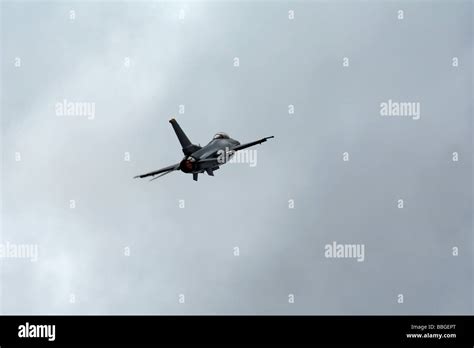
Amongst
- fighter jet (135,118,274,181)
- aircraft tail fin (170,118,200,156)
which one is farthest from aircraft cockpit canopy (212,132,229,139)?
aircraft tail fin (170,118,200,156)

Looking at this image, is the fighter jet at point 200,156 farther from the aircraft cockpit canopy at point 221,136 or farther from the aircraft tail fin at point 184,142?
the aircraft cockpit canopy at point 221,136

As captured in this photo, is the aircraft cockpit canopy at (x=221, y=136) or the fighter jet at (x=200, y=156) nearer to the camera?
the fighter jet at (x=200, y=156)

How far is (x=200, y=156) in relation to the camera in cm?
8106

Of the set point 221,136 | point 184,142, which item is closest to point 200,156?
point 184,142

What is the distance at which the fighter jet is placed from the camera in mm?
80250

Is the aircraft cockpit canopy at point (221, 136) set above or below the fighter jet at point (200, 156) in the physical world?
above

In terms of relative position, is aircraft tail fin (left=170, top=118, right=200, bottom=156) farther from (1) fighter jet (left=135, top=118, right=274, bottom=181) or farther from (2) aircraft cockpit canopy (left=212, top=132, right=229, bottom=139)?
(2) aircraft cockpit canopy (left=212, top=132, right=229, bottom=139)

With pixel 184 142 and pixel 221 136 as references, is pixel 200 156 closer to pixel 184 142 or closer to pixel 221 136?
pixel 184 142

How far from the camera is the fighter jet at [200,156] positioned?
263 feet

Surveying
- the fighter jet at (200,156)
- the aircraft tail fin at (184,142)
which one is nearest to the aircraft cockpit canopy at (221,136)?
the fighter jet at (200,156)
